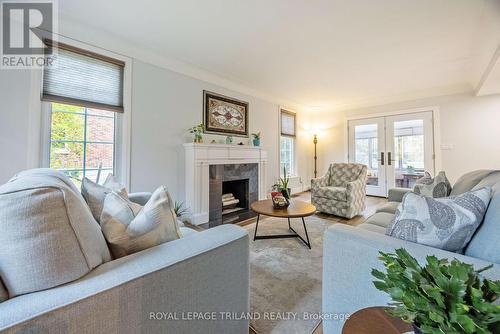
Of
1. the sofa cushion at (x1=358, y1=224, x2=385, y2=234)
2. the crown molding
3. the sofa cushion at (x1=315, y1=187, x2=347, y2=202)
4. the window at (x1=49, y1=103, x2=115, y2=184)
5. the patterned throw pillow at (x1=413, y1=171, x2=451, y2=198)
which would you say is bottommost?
the sofa cushion at (x1=358, y1=224, x2=385, y2=234)

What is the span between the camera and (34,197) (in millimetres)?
626

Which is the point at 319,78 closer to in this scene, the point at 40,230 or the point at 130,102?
the point at 130,102

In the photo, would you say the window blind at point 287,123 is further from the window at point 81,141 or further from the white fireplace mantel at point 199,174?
the window at point 81,141

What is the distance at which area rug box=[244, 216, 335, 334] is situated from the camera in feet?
4.35

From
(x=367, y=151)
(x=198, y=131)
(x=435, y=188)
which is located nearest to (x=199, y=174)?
(x=198, y=131)

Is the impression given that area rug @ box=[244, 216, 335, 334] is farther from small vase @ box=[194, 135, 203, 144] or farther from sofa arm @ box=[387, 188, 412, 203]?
small vase @ box=[194, 135, 203, 144]

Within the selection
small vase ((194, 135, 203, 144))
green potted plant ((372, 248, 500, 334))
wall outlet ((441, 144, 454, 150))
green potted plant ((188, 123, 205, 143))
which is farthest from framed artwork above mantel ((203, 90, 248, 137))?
wall outlet ((441, 144, 454, 150))

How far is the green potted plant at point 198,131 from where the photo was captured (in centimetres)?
322

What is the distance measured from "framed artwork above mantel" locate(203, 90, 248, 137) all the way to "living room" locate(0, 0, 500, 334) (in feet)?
0.11

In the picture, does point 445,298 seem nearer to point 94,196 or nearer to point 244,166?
point 94,196

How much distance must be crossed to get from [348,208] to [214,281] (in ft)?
9.48

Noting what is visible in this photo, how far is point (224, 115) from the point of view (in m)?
3.81

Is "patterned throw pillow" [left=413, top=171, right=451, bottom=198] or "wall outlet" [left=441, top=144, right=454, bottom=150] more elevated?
"wall outlet" [left=441, top=144, right=454, bottom=150]

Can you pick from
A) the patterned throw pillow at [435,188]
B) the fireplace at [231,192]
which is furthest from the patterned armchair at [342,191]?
the patterned throw pillow at [435,188]
